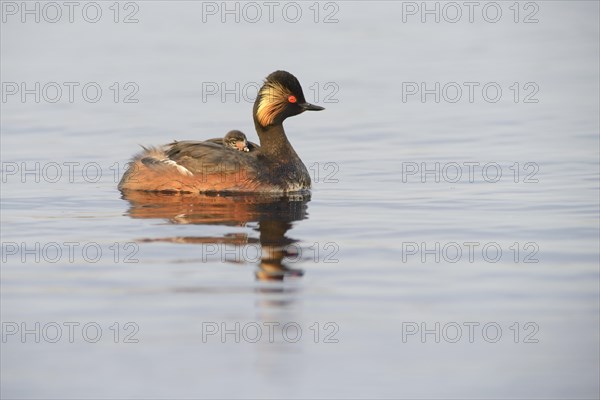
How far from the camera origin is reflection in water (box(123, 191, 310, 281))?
44.5 ft

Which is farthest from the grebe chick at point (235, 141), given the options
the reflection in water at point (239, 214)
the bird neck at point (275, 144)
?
the reflection in water at point (239, 214)

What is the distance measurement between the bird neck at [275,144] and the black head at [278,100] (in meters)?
0.08

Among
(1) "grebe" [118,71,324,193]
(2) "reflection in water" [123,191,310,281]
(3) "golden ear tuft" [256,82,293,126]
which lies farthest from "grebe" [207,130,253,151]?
(2) "reflection in water" [123,191,310,281]

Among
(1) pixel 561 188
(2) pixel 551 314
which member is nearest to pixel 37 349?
(2) pixel 551 314

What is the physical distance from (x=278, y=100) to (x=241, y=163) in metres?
1.22

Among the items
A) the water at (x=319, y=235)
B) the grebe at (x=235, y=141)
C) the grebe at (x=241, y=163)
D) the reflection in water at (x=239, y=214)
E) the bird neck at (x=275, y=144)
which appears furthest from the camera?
the bird neck at (x=275, y=144)

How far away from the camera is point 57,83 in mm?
26266

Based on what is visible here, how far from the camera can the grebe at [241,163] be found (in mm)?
17234

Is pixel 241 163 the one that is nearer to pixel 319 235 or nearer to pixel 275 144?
pixel 275 144

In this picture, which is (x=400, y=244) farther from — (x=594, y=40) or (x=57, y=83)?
(x=594, y=40)

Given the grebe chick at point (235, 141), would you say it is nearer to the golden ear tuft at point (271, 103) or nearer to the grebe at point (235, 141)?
the grebe at point (235, 141)

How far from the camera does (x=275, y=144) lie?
1795cm

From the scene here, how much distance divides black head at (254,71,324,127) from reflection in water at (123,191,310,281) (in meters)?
1.32

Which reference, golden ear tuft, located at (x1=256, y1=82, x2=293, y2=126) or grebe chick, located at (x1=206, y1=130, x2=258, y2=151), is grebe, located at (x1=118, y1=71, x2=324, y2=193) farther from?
grebe chick, located at (x1=206, y1=130, x2=258, y2=151)
